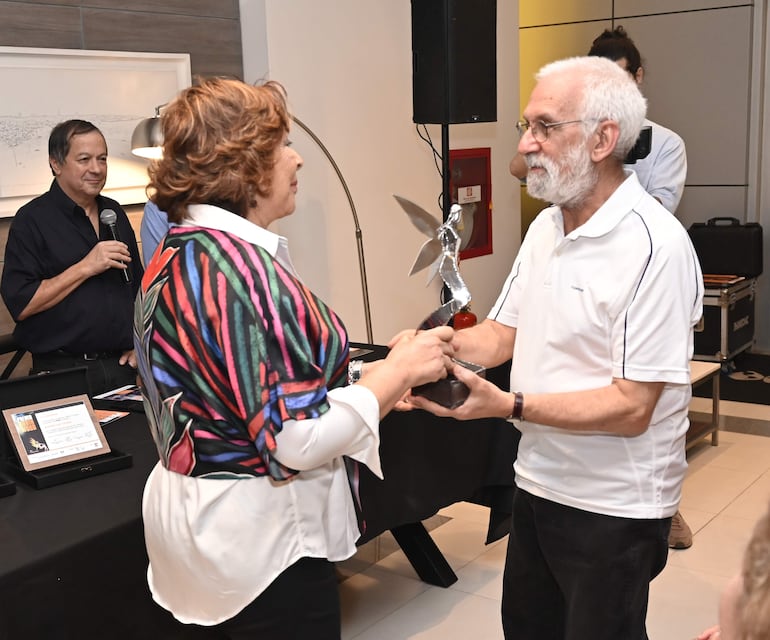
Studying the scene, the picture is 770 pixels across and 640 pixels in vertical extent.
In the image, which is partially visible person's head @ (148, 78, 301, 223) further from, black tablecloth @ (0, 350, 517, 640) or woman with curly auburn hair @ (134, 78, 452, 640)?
black tablecloth @ (0, 350, 517, 640)

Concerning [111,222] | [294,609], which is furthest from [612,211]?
[111,222]

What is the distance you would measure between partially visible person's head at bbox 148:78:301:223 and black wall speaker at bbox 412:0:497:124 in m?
3.23

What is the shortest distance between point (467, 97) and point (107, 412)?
2.71m

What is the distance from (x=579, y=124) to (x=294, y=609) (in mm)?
1067

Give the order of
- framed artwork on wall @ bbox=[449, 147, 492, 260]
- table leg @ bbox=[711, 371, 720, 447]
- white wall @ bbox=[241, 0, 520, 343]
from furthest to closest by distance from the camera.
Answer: framed artwork on wall @ bbox=[449, 147, 492, 260] → table leg @ bbox=[711, 371, 720, 447] → white wall @ bbox=[241, 0, 520, 343]

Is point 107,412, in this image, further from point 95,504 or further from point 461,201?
point 461,201

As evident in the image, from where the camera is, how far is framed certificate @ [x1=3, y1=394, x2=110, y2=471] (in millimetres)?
2295

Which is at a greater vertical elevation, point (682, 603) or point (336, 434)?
point (336, 434)

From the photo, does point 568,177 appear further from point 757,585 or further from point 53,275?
point 53,275

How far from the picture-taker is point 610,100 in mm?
1879

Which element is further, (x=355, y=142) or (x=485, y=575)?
(x=355, y=142)

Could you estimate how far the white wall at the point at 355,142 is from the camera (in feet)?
15.4

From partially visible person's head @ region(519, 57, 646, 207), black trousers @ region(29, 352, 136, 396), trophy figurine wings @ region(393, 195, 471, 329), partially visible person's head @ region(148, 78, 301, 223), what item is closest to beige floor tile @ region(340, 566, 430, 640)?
black trousers @ region(29, 352, 136, 396)

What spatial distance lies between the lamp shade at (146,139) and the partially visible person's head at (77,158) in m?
0.21
